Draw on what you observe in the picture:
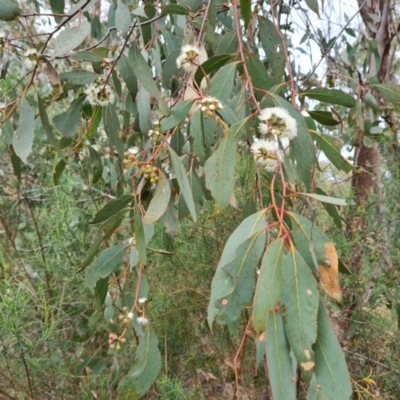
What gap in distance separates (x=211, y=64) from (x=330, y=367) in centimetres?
61

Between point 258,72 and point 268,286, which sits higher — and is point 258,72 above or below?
above

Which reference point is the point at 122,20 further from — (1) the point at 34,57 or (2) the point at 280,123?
(2) the point at 280,123

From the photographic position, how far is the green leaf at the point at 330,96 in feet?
Result: 3.07

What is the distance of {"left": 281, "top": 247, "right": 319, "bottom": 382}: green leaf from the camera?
0.53 meters

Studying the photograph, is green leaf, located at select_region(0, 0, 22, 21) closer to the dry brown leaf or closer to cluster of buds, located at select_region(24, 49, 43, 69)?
cluster of buds, located at select_region(24, 49, 43, 69)

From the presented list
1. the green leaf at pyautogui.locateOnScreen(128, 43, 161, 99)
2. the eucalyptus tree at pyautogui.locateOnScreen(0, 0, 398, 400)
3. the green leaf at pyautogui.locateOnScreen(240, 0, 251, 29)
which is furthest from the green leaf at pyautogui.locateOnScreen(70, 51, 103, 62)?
the green leaf at pyautogui.locateOnScreen(240, 0, 251, 29)

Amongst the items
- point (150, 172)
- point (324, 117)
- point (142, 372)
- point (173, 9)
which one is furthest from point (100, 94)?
point (142, 372)

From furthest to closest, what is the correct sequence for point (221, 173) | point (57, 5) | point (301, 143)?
point (57, 5)
point (301, 143)
point (221, 173)

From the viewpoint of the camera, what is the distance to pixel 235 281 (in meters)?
0.60

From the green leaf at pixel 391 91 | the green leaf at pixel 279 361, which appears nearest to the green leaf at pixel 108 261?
the green leaf at pixel 279 361

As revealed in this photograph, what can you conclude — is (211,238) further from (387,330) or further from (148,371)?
(148,371)

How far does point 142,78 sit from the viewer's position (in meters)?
0.93

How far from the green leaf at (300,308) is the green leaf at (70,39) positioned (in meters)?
0.57

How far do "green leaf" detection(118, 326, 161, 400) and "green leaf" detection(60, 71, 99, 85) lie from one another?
0.58 metres
